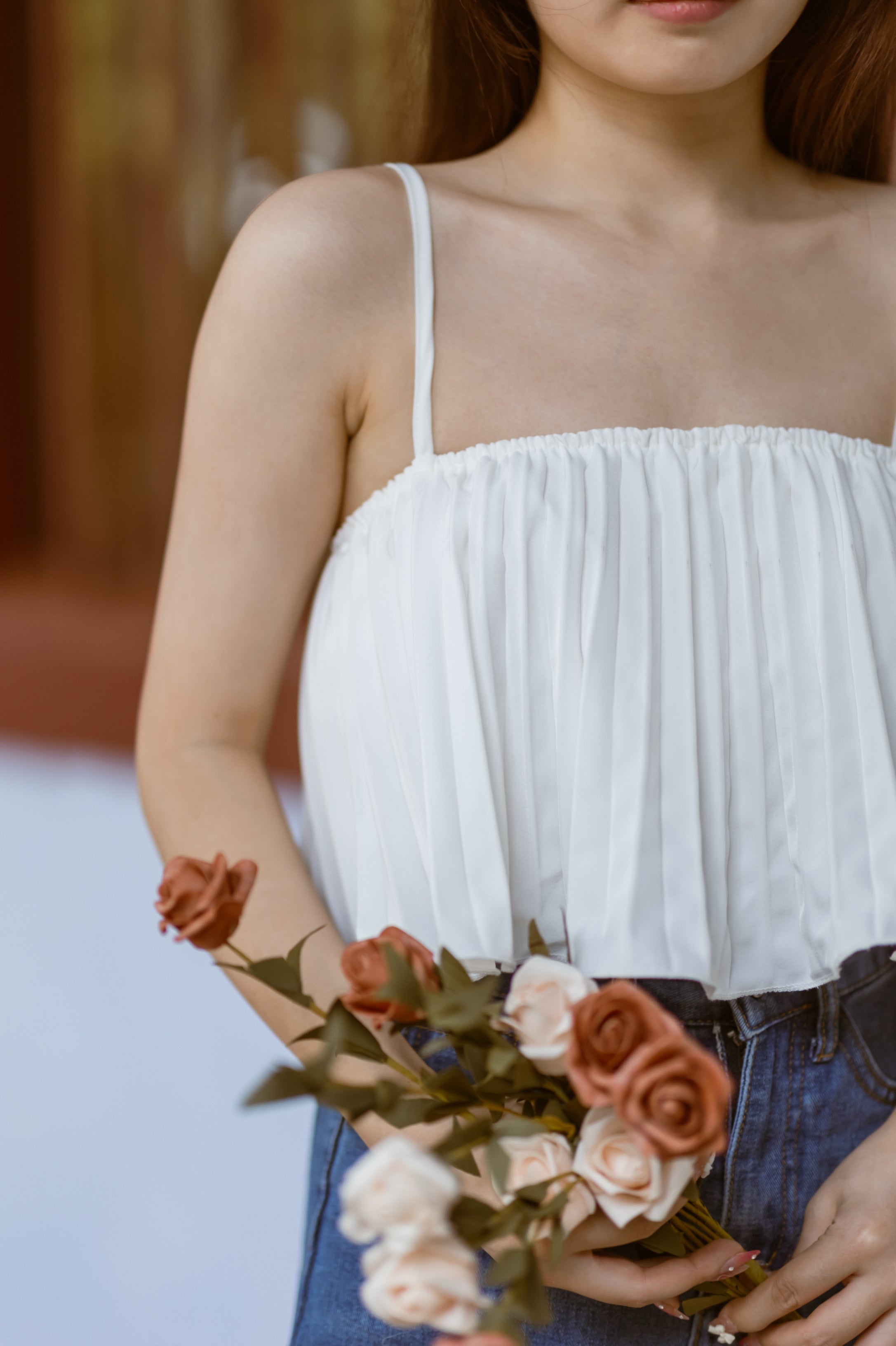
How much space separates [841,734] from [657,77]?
0.40 meters

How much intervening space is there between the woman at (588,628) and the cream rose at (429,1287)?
10.3 inches

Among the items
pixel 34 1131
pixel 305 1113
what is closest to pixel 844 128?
pixel 305 1113

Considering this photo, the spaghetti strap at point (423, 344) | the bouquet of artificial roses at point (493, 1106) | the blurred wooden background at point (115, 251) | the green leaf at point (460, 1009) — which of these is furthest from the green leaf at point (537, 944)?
the blurred wooden background at point (115, 251)

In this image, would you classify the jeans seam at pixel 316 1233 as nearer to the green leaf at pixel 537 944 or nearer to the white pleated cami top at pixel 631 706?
the white pleated cami top at pixel 631 706

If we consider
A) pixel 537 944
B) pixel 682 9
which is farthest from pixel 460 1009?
pixel 682 9

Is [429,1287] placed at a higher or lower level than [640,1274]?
higher

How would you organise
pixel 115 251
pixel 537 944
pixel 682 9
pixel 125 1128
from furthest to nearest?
pixel 115 251 → pixel 125 1128 → pixel 682 9 → pixel 537 944

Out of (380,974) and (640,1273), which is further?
(640,1273)

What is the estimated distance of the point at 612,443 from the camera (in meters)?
0.84

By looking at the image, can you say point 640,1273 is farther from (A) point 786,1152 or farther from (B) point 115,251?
(B) point 115,251

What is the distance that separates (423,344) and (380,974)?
420mm

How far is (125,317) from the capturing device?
3.03m

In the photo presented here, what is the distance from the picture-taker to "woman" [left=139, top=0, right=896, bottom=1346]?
79 cm

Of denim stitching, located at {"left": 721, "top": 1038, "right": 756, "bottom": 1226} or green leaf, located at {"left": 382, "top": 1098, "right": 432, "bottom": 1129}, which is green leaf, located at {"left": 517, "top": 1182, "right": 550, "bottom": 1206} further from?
denim stitching, located at {"left": 721, "top": 1038, "right": 756, "bottom": 1226}
